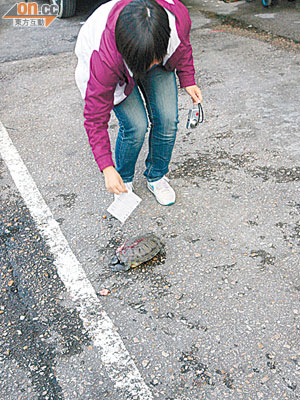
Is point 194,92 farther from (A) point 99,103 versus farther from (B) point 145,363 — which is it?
(B) point 145,363

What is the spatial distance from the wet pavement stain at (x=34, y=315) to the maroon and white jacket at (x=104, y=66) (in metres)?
0.82

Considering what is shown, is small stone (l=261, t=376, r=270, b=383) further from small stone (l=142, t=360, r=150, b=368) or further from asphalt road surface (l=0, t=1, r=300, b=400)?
small stone (l=142, t=360, r=150, b=368)

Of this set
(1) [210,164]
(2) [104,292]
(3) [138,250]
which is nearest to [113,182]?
(3) [138,250]

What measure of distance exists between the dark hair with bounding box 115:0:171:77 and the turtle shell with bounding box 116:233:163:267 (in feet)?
3.60

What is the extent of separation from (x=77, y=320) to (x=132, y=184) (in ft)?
4.42

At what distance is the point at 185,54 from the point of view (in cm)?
257

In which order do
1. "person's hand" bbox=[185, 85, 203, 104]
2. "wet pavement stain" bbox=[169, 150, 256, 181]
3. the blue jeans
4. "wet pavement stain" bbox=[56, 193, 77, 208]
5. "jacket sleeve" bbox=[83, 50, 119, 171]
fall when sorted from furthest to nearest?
"wet pavement stain" bbox=[169, 150, 256, 181], "wet pavement stain" bbox=[56, 193, 77, 208], "person's hand" bbox=[185, 85, 203, 104], the blue jeans, "jacket sleeve" bbox=[83, 50, 119, 171]

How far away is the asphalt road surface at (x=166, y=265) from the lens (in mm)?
1955

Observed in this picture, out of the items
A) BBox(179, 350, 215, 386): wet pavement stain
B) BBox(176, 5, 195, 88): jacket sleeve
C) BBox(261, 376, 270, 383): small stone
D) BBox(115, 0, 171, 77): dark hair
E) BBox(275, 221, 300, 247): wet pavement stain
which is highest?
BBox(115, 0, 171, 77): dark hair

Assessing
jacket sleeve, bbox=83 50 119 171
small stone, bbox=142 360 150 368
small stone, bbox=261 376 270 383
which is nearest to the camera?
small stone, bbox=261 376 270 383

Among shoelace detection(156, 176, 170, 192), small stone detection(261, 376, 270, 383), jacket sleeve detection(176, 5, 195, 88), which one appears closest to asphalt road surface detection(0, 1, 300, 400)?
small stone detection(261, 376, 270, 383)

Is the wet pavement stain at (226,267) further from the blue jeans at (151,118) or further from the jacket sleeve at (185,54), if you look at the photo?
the jacket sleeve at (185,54)

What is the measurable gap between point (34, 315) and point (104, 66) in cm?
138

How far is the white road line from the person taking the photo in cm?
193
